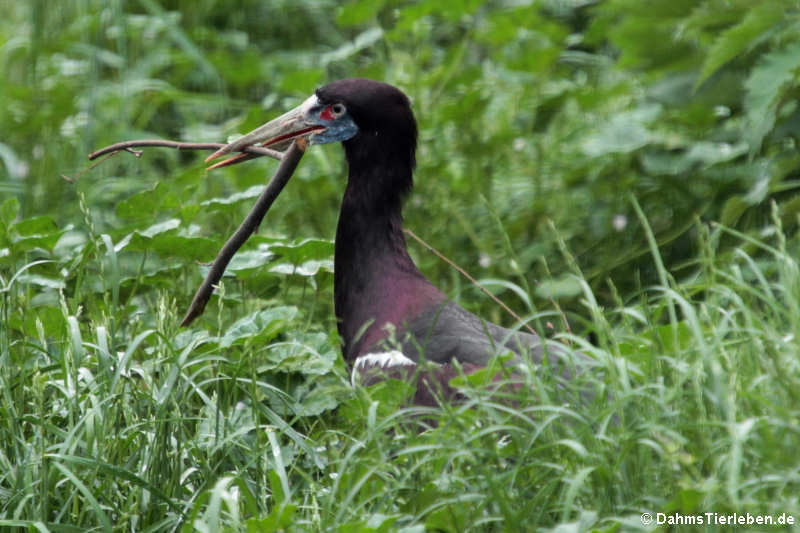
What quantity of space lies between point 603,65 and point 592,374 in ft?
10.3

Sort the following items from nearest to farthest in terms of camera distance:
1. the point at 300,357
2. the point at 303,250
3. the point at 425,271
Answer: the point at 300,357, the point at 303,250, the point at 425,271

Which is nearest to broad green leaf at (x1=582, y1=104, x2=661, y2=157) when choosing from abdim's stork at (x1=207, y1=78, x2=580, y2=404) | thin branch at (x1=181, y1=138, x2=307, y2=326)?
abdim's stork at (x1=207, y1=78, x2=580, y2=404)

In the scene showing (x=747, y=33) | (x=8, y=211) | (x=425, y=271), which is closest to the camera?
(x=8, y=211)

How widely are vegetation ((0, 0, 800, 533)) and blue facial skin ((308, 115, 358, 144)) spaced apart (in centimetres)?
23

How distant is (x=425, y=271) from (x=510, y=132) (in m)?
0.68

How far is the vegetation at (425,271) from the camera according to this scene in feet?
6.45

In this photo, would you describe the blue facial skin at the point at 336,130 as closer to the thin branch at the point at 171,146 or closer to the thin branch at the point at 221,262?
the thin branch at the point at 171,146

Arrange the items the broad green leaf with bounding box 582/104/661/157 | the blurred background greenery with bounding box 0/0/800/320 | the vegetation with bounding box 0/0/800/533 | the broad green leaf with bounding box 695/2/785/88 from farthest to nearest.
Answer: the broad green leaf with bounding box 582/104/661/157
the blurred background greenery with bounding box 0/0/800/320
the broad green leaf with bounding box 695/2/785/88
the vegetation with bounding box 0/0/800/533

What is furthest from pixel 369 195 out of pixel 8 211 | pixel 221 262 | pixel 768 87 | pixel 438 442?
pixel 438 442

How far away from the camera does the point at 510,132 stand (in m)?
4.28

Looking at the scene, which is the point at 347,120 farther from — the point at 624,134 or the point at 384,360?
the point at 624,134

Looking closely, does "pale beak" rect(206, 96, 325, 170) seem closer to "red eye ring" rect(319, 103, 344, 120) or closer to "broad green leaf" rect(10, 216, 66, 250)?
"red eye ring" rect(319, 103, 344, 120)

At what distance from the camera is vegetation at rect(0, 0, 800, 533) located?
77.4 inches

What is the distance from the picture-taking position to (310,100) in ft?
10.4
